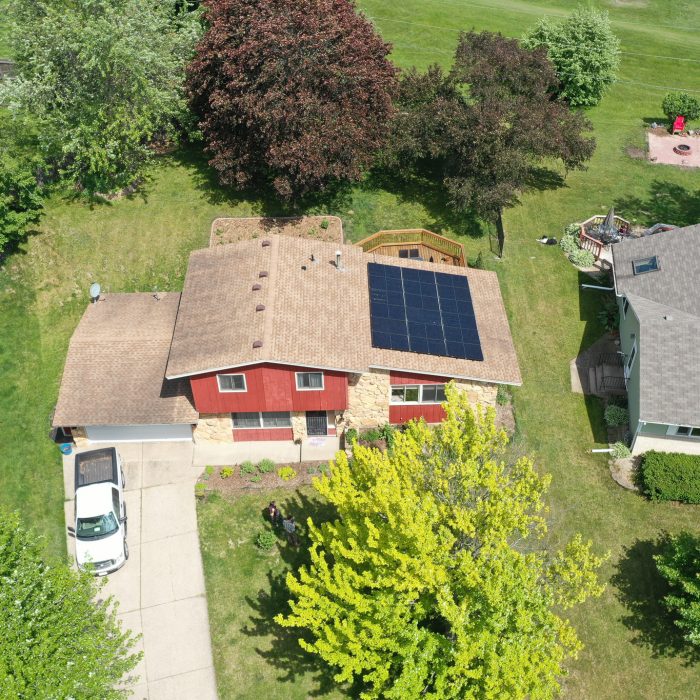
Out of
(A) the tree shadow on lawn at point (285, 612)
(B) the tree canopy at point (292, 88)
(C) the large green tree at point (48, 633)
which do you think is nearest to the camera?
(C) the large green tree at point (48, 633)

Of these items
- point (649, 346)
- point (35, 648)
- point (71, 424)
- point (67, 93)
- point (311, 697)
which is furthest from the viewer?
point (67, 93)

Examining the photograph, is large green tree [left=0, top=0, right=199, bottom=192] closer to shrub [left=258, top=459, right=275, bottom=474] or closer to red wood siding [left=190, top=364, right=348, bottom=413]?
red wood siding [left=190, top=364, right=348, bottom=413]

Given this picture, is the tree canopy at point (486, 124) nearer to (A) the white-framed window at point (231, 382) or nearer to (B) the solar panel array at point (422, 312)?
(B) the solar panel array at point (422, 312)

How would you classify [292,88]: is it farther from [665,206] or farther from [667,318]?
[665,206]

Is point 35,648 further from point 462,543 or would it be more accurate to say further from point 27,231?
point 27,231

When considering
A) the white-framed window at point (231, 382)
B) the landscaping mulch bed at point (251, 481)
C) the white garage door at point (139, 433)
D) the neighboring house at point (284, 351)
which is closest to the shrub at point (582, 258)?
the neighboring house at point (284, 351)

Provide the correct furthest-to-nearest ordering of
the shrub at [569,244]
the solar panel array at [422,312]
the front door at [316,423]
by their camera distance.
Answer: the shrub at [569,244] → the front door at [316,423] → the solar panel array at [422,312]

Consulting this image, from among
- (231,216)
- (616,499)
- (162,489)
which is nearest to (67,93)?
(231,216)
